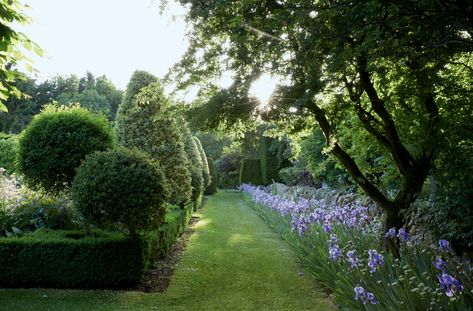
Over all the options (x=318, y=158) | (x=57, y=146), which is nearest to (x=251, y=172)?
(x=318, y=158)

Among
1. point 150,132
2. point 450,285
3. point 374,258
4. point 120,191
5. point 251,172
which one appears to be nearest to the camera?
point 450,285

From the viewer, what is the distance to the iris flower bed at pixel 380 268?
11.1 ft

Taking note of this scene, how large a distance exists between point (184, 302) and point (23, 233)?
2994mm

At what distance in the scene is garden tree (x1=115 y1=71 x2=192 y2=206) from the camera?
982 centimetres

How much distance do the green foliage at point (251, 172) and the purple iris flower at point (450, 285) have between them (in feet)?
87.7

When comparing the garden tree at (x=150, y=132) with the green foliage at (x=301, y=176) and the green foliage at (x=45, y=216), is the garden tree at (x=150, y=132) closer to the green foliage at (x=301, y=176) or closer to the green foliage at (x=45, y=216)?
the green foliage at (x=45, y=216)

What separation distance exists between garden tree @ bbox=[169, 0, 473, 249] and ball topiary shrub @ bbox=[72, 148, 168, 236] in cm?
162

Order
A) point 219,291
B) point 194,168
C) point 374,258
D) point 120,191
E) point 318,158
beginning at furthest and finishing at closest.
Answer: point 194,168 < point 318,158 < point 219,291 < point 120,191 < point 374,258

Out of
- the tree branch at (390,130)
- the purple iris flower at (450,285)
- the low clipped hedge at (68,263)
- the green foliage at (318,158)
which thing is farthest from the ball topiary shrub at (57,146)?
the green foliage at (318,158)

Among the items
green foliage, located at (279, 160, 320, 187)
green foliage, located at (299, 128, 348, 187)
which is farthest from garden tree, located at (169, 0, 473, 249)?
green foliage, located at (279, 160, 320, 187)

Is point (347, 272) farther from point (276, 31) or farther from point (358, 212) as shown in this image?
point (276, 31)

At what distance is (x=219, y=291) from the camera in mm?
6137

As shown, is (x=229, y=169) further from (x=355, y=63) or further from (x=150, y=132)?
(x=355, y=63)

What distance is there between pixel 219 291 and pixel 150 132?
4.89 m
